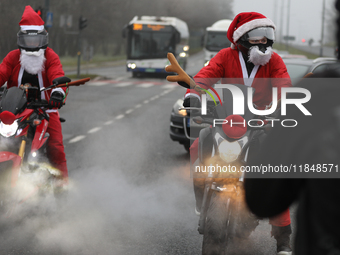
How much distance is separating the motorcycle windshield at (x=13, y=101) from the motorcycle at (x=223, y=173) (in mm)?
1571

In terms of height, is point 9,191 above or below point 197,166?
below

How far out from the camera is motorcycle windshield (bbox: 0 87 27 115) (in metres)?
4.42

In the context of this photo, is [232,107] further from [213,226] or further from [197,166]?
[213,226]

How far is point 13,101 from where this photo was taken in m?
4.45

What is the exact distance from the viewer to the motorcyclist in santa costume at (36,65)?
15.9 feet

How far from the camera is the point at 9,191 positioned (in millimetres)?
4285

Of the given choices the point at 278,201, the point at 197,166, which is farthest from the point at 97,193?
the point at 278,201

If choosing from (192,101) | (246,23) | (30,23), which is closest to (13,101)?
(30,23)

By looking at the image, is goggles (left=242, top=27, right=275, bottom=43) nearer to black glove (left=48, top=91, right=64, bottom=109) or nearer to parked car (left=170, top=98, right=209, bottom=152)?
black glove (left=48, top=91, right=64, bottom=109)

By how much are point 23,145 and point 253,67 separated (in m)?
1.96

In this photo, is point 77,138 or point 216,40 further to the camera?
point 216,40

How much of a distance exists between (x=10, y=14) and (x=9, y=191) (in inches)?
1433

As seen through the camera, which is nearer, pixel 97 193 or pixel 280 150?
pixel 280 150

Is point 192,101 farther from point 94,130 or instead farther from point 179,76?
point 94,130
